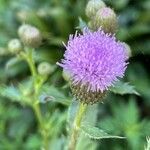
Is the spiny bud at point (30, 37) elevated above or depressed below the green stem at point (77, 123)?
above

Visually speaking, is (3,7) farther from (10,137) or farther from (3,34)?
(10,137)

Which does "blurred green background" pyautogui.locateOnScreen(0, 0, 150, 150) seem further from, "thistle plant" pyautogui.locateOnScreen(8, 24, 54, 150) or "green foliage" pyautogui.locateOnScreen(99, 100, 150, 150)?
"thistle plant" pyautogui.locateOnScreen(8, 24, 54, 150)

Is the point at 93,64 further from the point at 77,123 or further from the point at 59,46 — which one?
the point at 59,46

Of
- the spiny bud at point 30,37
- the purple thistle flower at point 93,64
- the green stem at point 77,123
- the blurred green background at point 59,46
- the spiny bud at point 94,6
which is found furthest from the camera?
the blurred green background at point 59,46

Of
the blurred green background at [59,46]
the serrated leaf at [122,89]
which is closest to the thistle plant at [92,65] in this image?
the serrated leaf at [122,89]

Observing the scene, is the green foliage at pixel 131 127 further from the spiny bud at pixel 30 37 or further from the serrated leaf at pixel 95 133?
the serrated leaf at pixel 95 133

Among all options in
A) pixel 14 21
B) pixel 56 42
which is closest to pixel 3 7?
pixel 14 21

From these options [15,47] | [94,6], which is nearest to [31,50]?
[15,47]

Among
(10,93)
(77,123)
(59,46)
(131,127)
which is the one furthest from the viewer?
(59,46)
